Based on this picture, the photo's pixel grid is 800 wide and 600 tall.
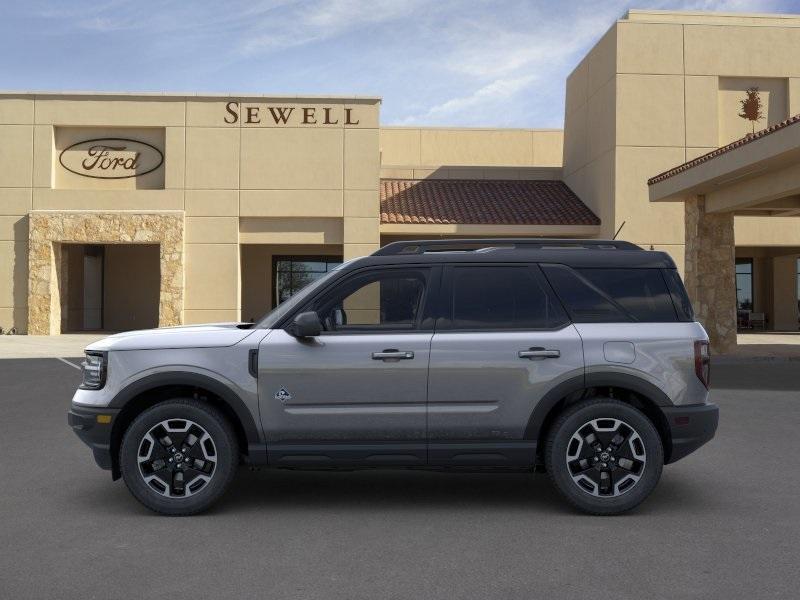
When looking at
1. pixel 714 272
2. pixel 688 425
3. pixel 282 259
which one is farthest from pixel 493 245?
pixel 282 259

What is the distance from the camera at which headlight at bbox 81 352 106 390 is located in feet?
18.7

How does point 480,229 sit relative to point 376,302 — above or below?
above

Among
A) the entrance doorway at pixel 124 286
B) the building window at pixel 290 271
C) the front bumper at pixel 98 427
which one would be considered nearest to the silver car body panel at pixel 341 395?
the front bumper at pixel 98 427

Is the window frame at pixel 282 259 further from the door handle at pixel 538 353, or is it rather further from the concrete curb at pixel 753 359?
the door handle at pixel 538 353

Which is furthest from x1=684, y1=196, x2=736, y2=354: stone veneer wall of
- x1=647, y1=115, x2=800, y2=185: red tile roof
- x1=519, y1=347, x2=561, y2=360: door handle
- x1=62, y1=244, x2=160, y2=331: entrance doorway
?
x1=62, y1=244, x2=160, y2=331: entrance doorway

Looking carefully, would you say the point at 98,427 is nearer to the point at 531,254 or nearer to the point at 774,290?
the point at 531,254

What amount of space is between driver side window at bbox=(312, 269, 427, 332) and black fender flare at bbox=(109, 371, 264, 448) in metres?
0.79

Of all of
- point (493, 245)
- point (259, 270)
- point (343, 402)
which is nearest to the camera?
point (343, 402)

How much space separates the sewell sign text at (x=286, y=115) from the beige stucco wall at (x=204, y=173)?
1.3 inches

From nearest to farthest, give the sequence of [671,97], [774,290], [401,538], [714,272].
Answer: [401,538]
[714,272]
[671,97]
[774,290]

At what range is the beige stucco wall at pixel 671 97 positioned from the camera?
2712 centimetres

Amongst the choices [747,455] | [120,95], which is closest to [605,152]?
[120,95]

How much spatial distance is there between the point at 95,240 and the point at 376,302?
23977 mm

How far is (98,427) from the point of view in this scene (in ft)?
18.5
